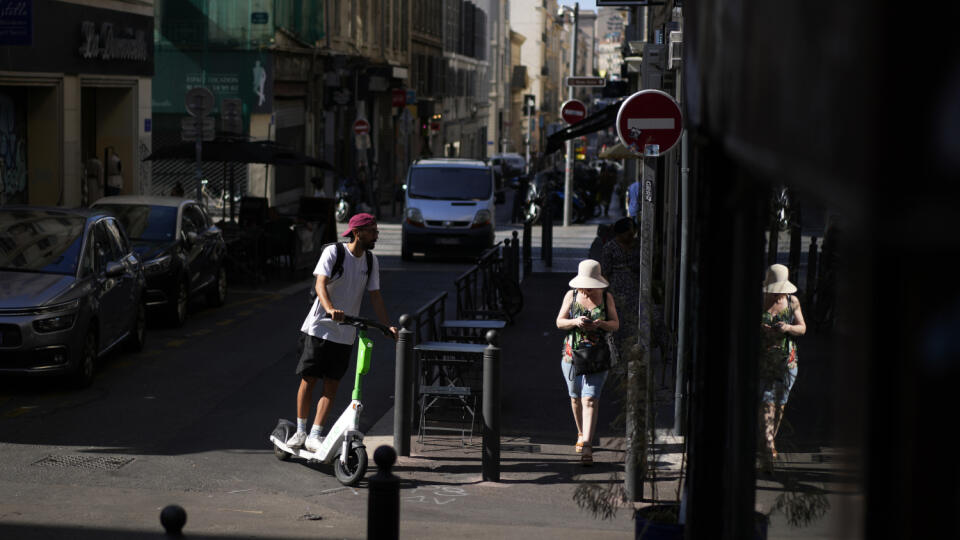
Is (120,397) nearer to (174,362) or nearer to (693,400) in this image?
(174,362)

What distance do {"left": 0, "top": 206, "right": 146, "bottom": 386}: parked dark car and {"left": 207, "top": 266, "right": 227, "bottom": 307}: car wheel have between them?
432 centimetres

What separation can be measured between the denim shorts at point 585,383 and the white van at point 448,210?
1755 centimetres

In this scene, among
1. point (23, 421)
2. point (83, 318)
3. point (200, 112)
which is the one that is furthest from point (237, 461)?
point (200, 112)

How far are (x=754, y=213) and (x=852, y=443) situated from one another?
1.63 m

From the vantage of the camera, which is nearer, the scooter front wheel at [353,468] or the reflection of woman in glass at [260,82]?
the scooter front wheel at [353,468]

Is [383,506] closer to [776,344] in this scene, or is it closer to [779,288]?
[776,344]

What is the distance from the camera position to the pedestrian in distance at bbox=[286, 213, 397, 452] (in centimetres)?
933

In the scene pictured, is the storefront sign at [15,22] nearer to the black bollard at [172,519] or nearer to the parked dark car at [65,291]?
the parked dark car at [65,291]

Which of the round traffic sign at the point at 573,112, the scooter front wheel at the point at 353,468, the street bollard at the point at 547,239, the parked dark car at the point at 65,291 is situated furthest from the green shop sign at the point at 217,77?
the scooter front wheel at the point at 353,468

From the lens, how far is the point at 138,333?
563 inches

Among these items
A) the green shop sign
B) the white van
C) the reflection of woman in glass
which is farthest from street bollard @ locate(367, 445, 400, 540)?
the reflection of woman in glass

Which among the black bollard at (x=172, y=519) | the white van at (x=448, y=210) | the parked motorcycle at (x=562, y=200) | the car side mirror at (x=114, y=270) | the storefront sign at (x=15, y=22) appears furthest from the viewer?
the parked motorcycle at (x=562, y=200)

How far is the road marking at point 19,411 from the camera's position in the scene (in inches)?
430

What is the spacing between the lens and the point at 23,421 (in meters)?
10.7
